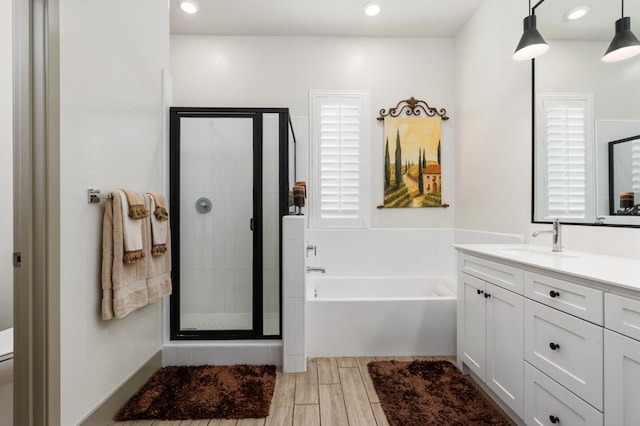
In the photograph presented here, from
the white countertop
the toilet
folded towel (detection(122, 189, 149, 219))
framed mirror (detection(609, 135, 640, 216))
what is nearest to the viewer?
the white countertop


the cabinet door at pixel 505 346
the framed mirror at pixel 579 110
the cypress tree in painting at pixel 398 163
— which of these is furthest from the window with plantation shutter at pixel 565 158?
the cypress tree in painting at pixel 398 163

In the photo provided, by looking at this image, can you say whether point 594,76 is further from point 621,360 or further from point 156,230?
point 156,230

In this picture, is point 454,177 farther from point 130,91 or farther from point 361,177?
point 130,91

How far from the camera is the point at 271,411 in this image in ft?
5.79

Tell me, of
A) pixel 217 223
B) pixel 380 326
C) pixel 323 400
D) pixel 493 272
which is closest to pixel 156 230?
pixel 217 223

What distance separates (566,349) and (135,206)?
211 cm

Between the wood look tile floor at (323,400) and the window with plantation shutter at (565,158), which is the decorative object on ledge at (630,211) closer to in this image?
the window with plantation shutter at (565,158)

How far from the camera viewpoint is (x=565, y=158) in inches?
74.3

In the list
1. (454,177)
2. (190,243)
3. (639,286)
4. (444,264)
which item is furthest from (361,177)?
(639,286)

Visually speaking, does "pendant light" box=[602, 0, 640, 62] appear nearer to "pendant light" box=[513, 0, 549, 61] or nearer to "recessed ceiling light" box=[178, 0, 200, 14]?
"pendant light" box=[513, 0, 549, 61]

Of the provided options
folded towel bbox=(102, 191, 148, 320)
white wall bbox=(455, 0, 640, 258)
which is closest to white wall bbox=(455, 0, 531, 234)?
white wall bbox=(455, 0, 640, 258)

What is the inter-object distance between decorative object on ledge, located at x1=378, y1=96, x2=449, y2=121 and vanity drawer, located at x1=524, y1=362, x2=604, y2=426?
2429 mm

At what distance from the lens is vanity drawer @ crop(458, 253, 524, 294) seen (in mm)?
1562

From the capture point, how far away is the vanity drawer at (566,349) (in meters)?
1.14
